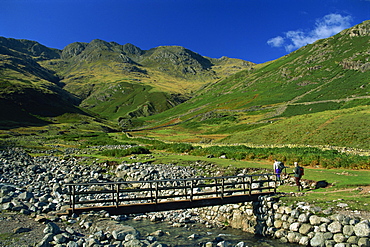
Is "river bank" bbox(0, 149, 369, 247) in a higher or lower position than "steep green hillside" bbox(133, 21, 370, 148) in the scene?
lower

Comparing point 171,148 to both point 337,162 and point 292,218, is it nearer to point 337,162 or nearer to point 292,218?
point 337,162

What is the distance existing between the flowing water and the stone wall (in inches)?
30.4

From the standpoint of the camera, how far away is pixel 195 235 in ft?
58.6

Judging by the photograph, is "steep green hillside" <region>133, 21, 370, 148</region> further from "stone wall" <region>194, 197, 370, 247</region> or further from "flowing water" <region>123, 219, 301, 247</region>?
"flowing water" <region>123, 219, 301, 247</region>

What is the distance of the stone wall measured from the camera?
1375 centimetres

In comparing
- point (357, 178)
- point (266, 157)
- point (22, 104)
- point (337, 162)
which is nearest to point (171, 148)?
point (266, 157)

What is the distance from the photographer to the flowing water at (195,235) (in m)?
16.7

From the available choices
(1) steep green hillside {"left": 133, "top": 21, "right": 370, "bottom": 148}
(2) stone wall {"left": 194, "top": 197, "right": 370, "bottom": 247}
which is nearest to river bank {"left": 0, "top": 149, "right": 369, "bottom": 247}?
(2) stone wall {"left": 194, "top": 197, "right": 370, "bottom": 247}

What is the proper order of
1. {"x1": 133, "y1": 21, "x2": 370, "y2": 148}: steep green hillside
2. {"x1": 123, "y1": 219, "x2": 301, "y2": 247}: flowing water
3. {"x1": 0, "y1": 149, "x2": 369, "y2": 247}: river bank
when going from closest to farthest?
Result: {"x1": 0, "y1": 149, "x2": 369, "y2": 247}: river bank → {"x1": 123, "y1": 219, "x2": 301, "y2": 247}: flowing water → {"x1": 133, "y1": 21, "x2": 370, "y2": 148}: steep green hillside

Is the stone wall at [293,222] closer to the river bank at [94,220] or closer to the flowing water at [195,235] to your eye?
the river bank at [94,220]

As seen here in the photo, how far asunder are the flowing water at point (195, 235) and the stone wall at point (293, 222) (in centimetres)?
77

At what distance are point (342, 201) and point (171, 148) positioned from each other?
4768 cm

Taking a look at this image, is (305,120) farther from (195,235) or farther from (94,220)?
(94,220)

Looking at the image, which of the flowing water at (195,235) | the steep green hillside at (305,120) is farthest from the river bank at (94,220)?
the steep green hillside at (305,120)
